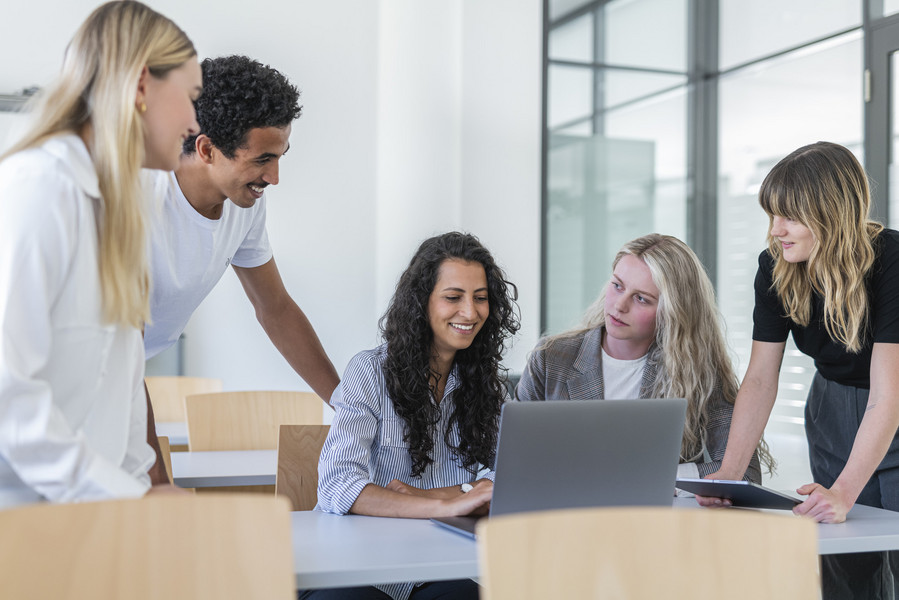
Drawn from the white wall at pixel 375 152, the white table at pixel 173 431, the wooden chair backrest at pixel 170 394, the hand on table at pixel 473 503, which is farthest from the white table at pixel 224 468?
the white wall at pixel 375 152

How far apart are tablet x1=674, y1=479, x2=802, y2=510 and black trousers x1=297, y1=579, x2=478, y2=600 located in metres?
0.47

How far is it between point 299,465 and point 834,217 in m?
1.37

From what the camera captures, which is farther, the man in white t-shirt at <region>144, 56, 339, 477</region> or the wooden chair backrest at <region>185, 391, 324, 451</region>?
the wooden chair backrest at <region>185, 391, 324, 451</region>

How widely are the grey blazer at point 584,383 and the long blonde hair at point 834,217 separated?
1.31 ft

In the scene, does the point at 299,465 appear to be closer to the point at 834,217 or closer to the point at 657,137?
the point at 834,217

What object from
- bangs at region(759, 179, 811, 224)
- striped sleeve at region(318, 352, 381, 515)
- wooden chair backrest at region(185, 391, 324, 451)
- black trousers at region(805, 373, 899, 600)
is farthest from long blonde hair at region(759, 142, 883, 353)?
wooden chair backrest at region(185, 391, 324, 451)

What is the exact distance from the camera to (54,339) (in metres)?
1.22

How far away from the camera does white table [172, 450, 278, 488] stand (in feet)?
7.80

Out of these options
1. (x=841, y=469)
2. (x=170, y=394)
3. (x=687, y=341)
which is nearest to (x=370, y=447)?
(x=687, y=341)

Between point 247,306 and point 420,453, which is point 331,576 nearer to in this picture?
point 420,453

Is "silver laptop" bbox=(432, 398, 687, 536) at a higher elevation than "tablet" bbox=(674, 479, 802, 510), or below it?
higher

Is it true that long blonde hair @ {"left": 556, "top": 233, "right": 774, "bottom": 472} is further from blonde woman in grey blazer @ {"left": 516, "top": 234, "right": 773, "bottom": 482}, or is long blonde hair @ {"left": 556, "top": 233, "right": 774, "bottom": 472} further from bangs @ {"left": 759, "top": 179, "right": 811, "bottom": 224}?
bangs @ {"left": 759, "top": 179, "right": 811, "bottom": 224}

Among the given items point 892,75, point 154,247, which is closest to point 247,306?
point 154,247

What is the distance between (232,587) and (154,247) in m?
1.11
